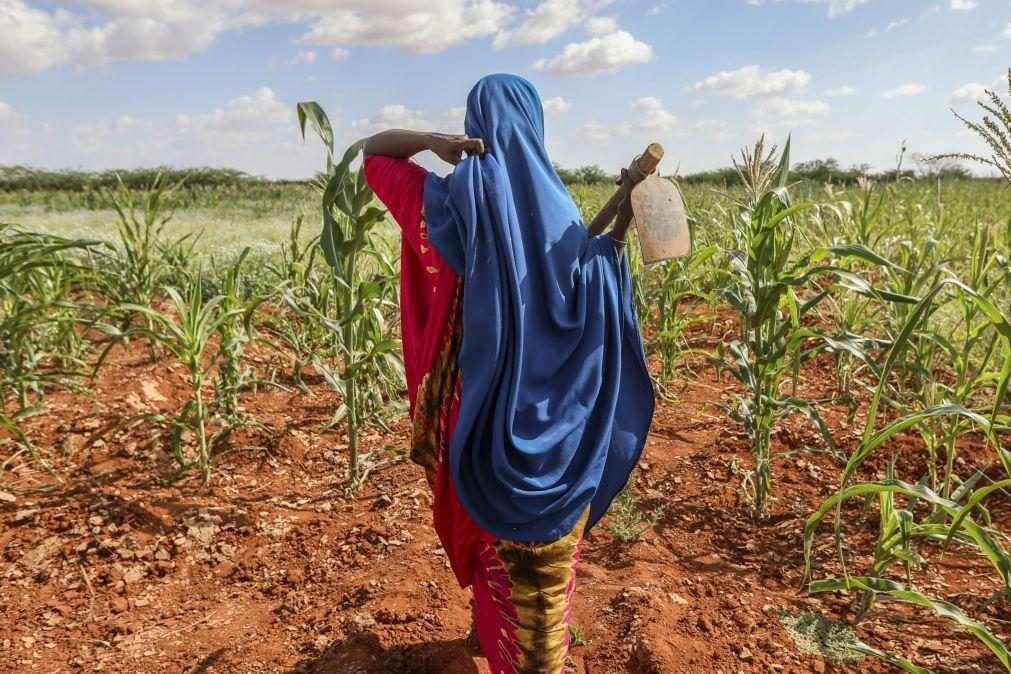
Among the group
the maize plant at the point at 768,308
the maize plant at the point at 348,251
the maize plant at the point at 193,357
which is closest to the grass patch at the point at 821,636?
the maize plant at the point at 768,308

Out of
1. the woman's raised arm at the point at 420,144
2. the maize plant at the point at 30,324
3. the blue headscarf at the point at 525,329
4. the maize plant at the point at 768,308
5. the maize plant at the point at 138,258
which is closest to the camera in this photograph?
the blue headscarf at the point at 525,329

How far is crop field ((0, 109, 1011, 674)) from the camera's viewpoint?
1.94 m

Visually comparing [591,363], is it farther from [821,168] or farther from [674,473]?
[821,168]

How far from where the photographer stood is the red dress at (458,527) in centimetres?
156

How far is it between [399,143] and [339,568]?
4.77ft

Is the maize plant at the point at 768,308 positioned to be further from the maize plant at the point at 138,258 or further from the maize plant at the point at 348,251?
the maize plant at the point at 138,258

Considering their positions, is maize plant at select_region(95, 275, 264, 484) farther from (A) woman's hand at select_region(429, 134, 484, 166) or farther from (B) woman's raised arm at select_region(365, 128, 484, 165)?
(A) woman's hand at select_region(429, 134, 484, 166)

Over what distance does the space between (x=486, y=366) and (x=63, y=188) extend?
1557 centimetres

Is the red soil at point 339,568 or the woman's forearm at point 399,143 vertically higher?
the woman's forearm at point 399,143

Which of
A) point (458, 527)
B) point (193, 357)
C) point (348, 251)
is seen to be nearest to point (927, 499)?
point (458, 527)

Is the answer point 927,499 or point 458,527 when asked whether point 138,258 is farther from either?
point 927,499

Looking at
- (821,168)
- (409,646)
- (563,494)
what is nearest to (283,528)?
(409,646)

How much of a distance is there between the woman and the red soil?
0.52m

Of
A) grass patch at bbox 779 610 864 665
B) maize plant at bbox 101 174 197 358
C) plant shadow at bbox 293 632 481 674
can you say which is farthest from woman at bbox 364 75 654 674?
maize plant at bbox 101 174 197 358
